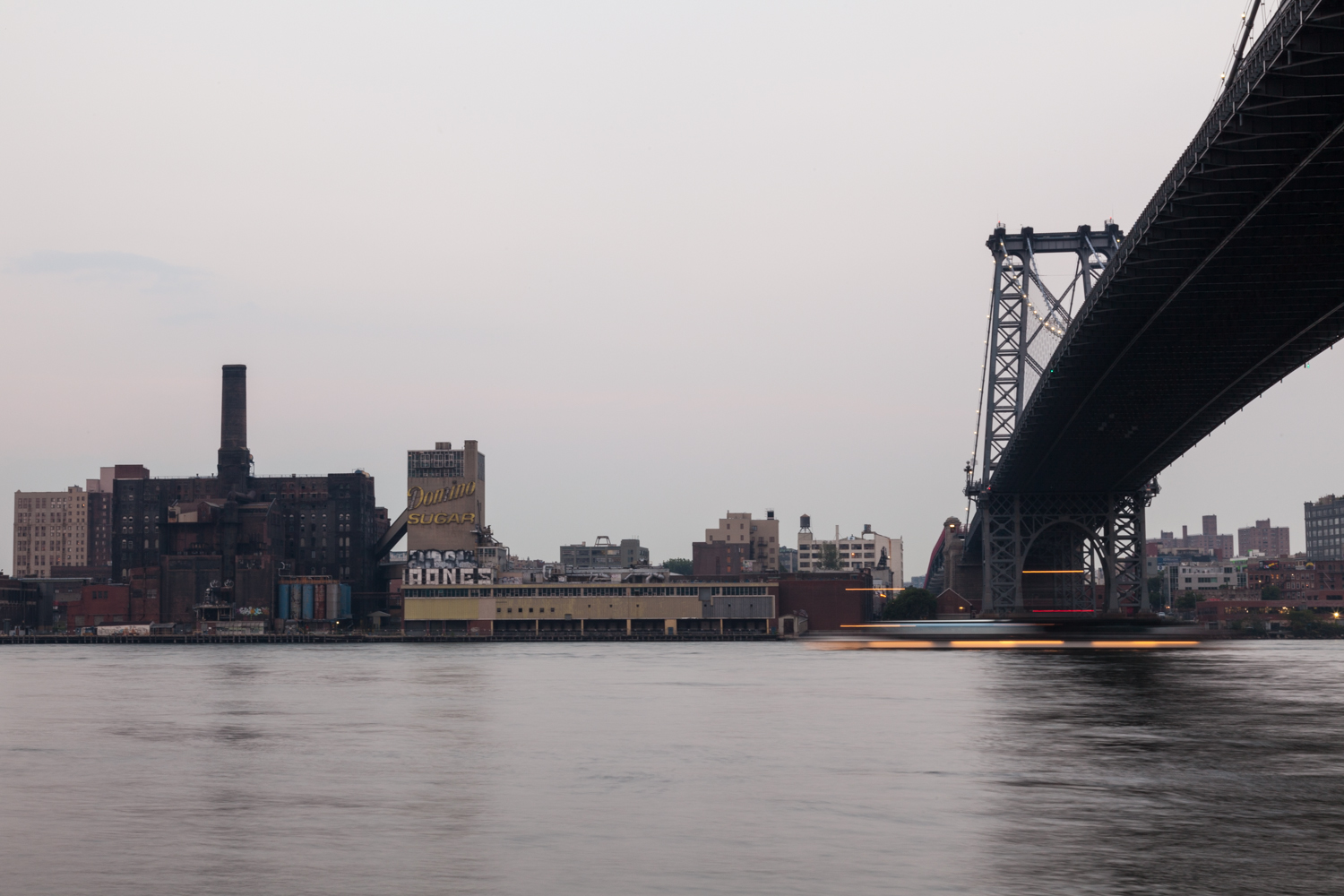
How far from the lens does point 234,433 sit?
147875 mm

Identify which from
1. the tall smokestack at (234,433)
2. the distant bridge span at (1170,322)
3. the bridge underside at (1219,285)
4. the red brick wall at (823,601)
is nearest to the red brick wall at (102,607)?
the tall smokestack at (234,433)

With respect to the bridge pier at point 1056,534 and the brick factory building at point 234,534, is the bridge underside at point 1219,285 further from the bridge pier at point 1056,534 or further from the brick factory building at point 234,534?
the brick factory building at point 234,534

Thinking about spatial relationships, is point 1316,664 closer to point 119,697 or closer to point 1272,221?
point 1272,221

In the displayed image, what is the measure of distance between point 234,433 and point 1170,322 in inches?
4256

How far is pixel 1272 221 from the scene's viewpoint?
1709 inches

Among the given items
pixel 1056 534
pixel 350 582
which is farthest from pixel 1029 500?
pixel 350 582

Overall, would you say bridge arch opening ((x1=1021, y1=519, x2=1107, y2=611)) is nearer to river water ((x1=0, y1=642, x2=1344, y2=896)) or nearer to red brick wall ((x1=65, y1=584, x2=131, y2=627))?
river water ((x1=0, y1=642, x2=1344, y2=896))

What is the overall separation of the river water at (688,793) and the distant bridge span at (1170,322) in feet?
44.0

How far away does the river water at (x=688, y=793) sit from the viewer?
1541 cm

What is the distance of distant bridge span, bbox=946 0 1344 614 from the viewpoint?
115 feet

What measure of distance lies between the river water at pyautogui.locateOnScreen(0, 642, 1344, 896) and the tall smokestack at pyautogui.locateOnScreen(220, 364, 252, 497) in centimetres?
10613

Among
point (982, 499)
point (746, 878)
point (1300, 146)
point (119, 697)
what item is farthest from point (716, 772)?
point (982, 499)

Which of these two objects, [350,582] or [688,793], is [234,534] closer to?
[350,582]

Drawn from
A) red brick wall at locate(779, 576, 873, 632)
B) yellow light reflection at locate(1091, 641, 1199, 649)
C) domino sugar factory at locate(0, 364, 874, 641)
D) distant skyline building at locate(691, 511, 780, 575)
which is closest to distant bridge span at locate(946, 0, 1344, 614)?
yellow light reflection at locate(1091, 641, 1199, 649)
